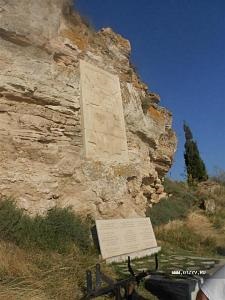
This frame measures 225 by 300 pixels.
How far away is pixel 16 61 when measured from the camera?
888cm

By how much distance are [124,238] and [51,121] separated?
3208 millimetres

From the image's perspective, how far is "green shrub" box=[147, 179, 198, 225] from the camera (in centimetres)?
1286

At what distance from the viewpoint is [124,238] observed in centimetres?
916

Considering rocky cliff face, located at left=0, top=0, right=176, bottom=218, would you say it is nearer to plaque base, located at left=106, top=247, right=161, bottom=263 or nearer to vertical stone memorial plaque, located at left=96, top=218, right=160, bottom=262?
vertical stone memorial plaque, located at left=96, top=218, right=160, bottom=262

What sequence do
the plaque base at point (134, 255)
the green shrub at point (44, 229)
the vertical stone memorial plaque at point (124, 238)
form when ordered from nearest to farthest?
1. the green shrub at point (44, 229)
2. the plaque base at point (134, 255)
3. the vertical stone memorial plaque at point (124, 238)

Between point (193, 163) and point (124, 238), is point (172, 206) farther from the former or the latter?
point (193, 163)

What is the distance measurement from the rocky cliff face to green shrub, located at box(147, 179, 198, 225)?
3.69 feet

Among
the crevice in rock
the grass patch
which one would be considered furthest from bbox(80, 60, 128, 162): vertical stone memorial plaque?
the grass patch

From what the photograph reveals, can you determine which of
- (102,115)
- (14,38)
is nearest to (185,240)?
(102,115)

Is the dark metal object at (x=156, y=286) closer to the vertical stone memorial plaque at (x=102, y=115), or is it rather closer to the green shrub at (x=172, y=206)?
the vertical stone memorial plaque at (x=102, y=115)

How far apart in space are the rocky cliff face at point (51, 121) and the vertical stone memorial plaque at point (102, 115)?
7.6 inches

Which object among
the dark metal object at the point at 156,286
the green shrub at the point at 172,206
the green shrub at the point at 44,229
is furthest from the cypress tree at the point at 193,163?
the dark metal object at the point at 156,286

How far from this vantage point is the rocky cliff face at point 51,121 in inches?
336

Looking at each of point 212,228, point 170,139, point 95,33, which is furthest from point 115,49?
point 212,228
